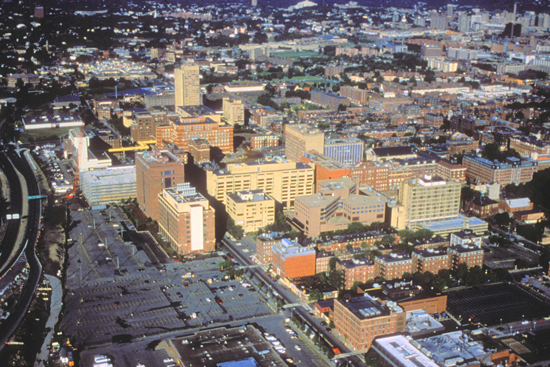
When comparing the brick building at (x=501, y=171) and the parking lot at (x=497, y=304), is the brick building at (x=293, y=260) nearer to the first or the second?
Result: the parking lot at (x=497, y=304)

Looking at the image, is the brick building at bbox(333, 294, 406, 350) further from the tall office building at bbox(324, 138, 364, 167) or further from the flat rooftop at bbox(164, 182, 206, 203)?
the tall office building at bbox(324, 138, 364, 167)

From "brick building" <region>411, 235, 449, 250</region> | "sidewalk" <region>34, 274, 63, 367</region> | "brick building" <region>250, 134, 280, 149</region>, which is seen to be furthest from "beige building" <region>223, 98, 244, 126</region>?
"sidewalk" <region>34, 274, 63, 367</region>

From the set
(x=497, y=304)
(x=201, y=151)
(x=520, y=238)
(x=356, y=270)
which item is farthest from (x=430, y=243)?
(x=201, y=151)

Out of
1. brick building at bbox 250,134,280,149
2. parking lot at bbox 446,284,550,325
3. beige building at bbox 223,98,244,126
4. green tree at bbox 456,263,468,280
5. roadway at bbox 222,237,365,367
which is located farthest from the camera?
beige building at bbox 223,98,244,126

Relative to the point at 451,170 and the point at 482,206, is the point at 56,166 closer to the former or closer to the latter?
the point at 451,170

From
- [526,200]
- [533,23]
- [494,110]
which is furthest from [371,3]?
[526,200]

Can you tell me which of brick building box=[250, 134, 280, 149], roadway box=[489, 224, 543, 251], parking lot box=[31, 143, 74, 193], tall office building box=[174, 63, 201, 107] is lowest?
roadway box=[489, 224, 543, 251]
